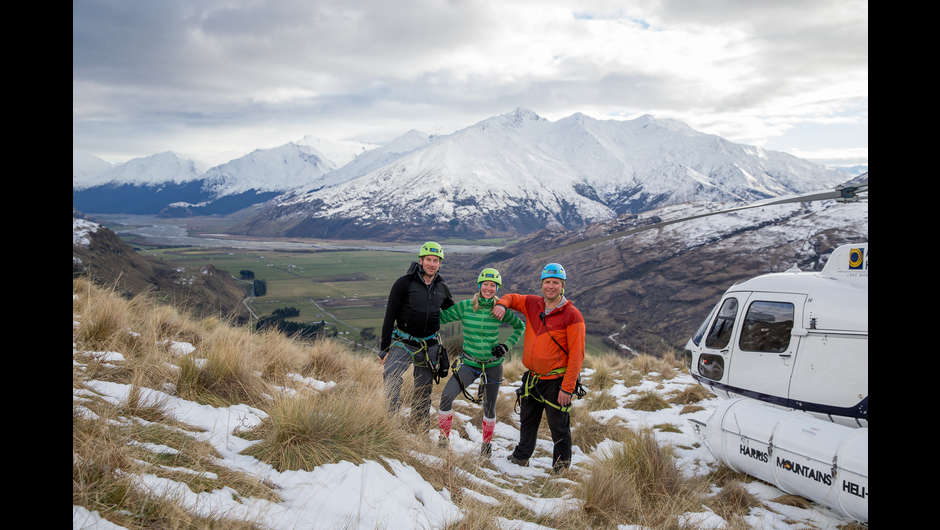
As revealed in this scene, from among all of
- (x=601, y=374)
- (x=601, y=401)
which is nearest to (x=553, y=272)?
(x=601, y=401)

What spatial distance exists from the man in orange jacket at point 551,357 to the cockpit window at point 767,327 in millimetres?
2610

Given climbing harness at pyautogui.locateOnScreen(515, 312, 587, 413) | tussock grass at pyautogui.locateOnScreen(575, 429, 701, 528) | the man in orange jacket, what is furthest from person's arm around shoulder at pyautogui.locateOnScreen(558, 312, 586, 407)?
tussock grass at pyautogui.locateOnScreen(575, 429, 701, 528)

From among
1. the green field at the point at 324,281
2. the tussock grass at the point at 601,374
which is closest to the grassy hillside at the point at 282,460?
the tussock grass at the point at 601,374

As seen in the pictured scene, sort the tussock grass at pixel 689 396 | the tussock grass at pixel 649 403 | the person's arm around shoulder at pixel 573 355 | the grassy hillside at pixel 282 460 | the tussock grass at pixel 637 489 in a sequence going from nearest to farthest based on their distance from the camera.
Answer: the grassy hillside at pixel 282 460 < the tussock grass at pixel 637 489 < the person's arm around shoulder at pixel 573 355 < the tussock grass at pixel 649 403 < the tussock grass at pixel 689 396

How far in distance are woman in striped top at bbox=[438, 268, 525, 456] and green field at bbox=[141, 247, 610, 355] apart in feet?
93.2

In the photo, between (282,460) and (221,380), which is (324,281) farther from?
(282,460)

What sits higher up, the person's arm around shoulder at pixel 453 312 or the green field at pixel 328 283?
the person's arm around shoulder at pixel 453 312

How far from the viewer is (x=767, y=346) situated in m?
6.23

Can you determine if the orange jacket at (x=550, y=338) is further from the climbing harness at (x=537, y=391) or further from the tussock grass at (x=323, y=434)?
the tussock grass at (x=323, y=434)

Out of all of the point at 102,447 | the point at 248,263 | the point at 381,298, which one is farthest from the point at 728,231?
the point at 102,447

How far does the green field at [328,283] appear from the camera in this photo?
64.8m
